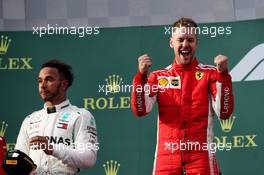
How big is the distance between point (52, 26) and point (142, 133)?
4.63 feet

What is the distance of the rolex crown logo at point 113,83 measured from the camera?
243 inches

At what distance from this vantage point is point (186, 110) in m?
4.08

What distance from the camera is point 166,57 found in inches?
243

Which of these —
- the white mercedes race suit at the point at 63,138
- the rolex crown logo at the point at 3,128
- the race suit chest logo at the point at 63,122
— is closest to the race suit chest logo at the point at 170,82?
the white mercedes race suit at the point at 63,138

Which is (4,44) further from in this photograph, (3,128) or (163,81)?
(163,81)

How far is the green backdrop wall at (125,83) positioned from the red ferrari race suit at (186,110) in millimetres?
1900

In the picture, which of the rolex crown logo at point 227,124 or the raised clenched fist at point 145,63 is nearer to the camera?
the raised clenched fist at point 145,63

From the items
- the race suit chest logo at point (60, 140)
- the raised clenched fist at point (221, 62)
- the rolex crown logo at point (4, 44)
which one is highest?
the rolex crown logo at point (4, 44)

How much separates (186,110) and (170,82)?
0.24m

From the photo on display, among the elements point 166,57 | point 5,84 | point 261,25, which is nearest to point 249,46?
point 261,25

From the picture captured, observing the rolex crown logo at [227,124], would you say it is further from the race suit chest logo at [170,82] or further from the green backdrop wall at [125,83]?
the race suit chest logo at [170,82]

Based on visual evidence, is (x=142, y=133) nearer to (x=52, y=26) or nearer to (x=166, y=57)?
(x=166, y=57)

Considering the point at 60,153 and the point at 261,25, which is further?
the point at 261,25

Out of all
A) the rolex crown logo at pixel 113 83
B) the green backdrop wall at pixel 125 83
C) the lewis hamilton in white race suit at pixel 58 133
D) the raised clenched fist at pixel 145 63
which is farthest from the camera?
the rolex crown logo at pixel 113 83
